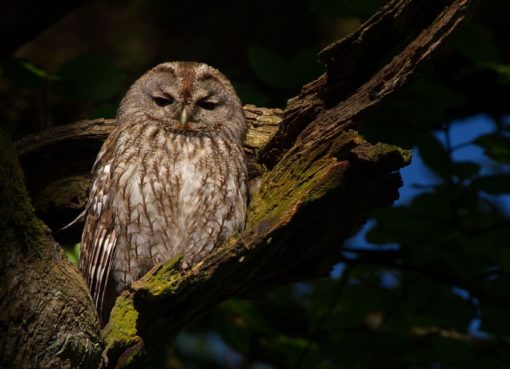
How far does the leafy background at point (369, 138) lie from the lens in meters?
3.55

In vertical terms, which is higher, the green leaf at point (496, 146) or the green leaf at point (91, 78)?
the green leaf at point (496, 146)

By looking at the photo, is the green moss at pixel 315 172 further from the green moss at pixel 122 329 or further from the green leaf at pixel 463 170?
the green leaf at pixel 463 170

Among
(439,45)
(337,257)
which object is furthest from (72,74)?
(439,45)

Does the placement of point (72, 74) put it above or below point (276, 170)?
Answer: above

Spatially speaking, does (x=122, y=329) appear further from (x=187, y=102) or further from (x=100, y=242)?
(x=187, y=102)

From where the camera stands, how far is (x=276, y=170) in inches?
115

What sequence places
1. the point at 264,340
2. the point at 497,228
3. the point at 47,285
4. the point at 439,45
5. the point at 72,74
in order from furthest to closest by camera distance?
the point at 264,340 → the point at 497,228 → the point at 72,74 → the point at 439,45 → the point at 47,285

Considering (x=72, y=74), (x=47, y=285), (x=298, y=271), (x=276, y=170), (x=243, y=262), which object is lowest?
(x=47, y=285)

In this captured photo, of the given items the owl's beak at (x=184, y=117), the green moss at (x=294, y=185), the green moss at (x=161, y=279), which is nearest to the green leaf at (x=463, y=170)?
the green moss at (x=294, y=185)

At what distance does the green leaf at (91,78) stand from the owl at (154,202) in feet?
0.79

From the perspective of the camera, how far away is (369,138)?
3715mm

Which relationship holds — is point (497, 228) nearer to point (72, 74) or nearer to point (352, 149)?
point (352, 149)

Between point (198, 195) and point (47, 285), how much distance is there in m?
0.85

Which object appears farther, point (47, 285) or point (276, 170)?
point (276, 170)
